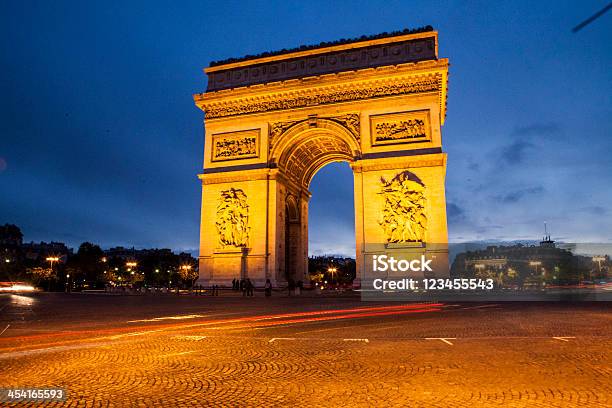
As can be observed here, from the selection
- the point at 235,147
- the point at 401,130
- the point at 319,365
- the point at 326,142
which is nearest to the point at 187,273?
the point at 235,147

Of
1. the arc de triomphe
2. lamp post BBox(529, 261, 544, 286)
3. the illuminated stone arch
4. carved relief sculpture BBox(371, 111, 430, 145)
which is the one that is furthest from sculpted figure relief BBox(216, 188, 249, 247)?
lamp post BBox(529, 261, 544, 286)

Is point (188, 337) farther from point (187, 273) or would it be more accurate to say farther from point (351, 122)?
point (187, 273)

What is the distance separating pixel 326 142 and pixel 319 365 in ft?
79.6

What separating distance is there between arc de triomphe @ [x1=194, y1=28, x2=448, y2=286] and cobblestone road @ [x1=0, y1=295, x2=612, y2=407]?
46.6 ft

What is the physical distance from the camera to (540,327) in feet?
28.5

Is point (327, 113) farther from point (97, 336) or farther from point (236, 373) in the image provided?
point (236, 373)

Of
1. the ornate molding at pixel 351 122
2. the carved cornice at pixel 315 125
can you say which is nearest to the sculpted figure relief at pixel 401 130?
the ornate molding at pixel 351 122

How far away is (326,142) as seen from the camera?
93.7ft

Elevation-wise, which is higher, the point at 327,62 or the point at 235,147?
the point at 327,62

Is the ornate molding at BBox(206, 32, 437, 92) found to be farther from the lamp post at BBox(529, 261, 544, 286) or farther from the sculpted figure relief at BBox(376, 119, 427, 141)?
the lamp post at BBox(529, 261, 544, 286)

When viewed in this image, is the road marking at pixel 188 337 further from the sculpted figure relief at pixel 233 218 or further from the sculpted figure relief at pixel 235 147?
the sculpted figure relief at pixel 235 147

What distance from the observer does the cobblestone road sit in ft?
12.5

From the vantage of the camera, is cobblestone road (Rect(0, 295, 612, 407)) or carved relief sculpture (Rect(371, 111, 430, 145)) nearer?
cobblestone road (Rect(0, 295, 612, 407))

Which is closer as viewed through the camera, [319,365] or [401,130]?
[319,365]
